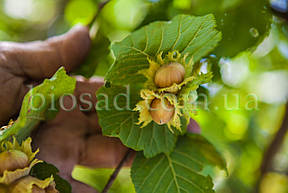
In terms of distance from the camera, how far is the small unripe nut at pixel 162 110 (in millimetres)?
680

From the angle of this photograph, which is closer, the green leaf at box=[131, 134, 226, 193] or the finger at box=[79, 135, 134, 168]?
the green leaf at box=[131, 134, 226, 193]

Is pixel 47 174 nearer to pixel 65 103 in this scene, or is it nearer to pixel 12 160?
pixel 12 160

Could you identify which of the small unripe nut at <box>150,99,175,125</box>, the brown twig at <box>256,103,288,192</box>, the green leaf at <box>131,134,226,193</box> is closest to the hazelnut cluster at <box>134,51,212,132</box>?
the small unripe nut at <box>150,99,175,125</box>

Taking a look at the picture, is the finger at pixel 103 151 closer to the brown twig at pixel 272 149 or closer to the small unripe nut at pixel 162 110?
the small unripe nut at pixel 162 110

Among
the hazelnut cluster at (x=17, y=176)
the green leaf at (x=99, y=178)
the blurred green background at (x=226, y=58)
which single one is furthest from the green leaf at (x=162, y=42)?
the green leaf at (x=99, y=178)

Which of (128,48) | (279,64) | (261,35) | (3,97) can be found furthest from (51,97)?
(279,64)

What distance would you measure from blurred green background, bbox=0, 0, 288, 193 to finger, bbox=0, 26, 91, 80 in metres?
0.06

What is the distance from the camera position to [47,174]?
740mm

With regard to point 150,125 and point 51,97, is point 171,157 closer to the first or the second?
point 150,125

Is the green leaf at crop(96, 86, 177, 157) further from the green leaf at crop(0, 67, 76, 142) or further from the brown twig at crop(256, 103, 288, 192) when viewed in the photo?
the brown twig at crop(256, 103, 288, 192)

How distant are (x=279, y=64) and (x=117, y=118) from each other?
3.68 feet

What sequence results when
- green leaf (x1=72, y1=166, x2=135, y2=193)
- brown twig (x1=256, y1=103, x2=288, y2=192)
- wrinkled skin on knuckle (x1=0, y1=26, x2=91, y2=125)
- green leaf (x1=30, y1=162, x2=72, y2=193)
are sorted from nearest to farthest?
green leaf (x1=30, y1=162, x2=72, y2=193) → wrinkled skin on knuckle (x1=0, y1=26, x2=91, y2=125) → green leaf (x1=72, y1=166, x2=135, y2=193) → brown twig (x1=256, y1=103, x2=288, y2=192)

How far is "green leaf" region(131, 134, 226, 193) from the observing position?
80cm

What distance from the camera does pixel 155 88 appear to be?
2.35 ft
